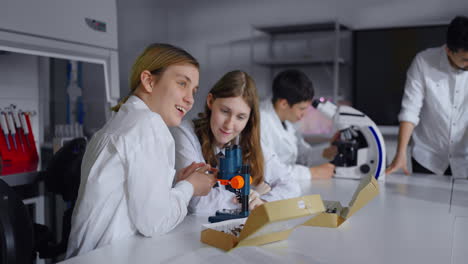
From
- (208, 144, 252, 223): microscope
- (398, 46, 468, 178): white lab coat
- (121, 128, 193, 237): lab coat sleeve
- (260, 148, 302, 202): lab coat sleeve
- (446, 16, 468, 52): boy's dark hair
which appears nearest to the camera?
(121, 128, 193, 237): lab coat sleeve

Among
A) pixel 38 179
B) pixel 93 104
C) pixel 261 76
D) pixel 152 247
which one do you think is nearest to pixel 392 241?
pixel 152 247

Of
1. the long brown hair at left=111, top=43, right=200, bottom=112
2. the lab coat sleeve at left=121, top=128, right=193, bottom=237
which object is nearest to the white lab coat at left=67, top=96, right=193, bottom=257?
the lab coat sleeve at left=121, top=128, right=193, bottom=237

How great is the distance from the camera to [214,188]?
1.57m

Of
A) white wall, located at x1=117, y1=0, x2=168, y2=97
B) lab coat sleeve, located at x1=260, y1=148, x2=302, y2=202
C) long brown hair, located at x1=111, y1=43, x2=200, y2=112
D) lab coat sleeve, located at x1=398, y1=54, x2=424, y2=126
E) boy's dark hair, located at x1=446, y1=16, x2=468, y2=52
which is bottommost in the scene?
lab coat sleeve, located at x1=260, y1=148, x2=302, y2=202

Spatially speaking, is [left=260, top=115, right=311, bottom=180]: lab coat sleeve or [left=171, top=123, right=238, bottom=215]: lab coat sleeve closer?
[left=171, top=123, right=238, bottom=215]: lab coat sleeve

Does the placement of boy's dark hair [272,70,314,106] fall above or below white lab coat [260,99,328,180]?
above

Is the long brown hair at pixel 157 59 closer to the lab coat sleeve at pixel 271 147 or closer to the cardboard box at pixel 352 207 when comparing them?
the cardboard box at pixel 352 207

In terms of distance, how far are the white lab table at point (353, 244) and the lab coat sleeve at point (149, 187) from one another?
47 mm

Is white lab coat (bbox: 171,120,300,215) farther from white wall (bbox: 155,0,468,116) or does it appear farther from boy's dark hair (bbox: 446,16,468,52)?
white wall (bbox: 155,0,468,116)

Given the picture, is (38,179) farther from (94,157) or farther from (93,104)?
(94,157)

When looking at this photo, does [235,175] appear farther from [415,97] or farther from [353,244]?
[415,97]

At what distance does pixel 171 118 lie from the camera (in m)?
1.32

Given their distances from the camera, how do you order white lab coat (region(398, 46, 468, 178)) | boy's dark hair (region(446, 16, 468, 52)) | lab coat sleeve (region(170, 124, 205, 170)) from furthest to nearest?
white lab coat (region(398, 46, 468, 178)), boy's dark hair (region(446, 16, 468, 52)), lab coat sleeve (region(170, 124, 205, 170))

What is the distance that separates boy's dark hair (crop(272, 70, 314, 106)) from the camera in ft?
8.12
